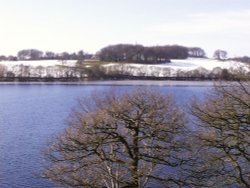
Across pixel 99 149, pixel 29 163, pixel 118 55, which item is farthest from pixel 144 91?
pixel 118 55

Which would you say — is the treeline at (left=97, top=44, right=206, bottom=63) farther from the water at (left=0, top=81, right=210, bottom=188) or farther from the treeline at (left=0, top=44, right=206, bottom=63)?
the water at (left=0, top=81, right=210, bottom=188)

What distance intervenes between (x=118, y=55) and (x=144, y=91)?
156 meters

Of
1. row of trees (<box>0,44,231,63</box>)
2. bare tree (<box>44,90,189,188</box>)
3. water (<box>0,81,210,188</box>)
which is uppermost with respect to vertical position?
row of trees (<box>0,44,231,63</box>)

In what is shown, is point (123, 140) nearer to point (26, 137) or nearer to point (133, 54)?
point (26, 137)

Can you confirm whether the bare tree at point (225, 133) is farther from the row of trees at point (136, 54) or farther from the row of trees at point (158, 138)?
the row of trees at point (136, 54)

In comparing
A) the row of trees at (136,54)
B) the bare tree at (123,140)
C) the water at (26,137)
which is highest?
the row of trees at (136,54)

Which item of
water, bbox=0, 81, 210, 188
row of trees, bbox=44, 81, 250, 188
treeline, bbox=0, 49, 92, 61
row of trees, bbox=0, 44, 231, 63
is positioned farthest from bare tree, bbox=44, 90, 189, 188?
treeline, bbox=0, 49, 92, 61

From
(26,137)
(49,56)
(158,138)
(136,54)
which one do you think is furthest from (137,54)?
(158,138)

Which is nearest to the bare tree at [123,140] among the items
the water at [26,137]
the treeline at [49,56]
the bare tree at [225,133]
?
the bare tree at [225,133]

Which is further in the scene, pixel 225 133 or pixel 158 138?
pixel 158 138

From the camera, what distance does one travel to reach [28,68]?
136125 mm

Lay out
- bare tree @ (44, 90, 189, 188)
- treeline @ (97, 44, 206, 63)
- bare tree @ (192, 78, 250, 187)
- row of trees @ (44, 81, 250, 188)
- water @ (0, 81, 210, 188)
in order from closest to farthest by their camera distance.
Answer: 1. bare tree @ (192, 78, 250, 187)
2. row of trees @ (44, 81, 250, 188)
3. bare tree @ (44, 90, 189, 188)
4. water @ (0, 81, 210, 188)
5. treeline @ (97, 44, 206, 63)

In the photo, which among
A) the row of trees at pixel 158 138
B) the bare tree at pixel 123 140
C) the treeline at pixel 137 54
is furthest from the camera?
the treeline at pixel 137 54

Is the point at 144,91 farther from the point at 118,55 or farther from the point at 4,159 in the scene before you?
the point at 118,55
